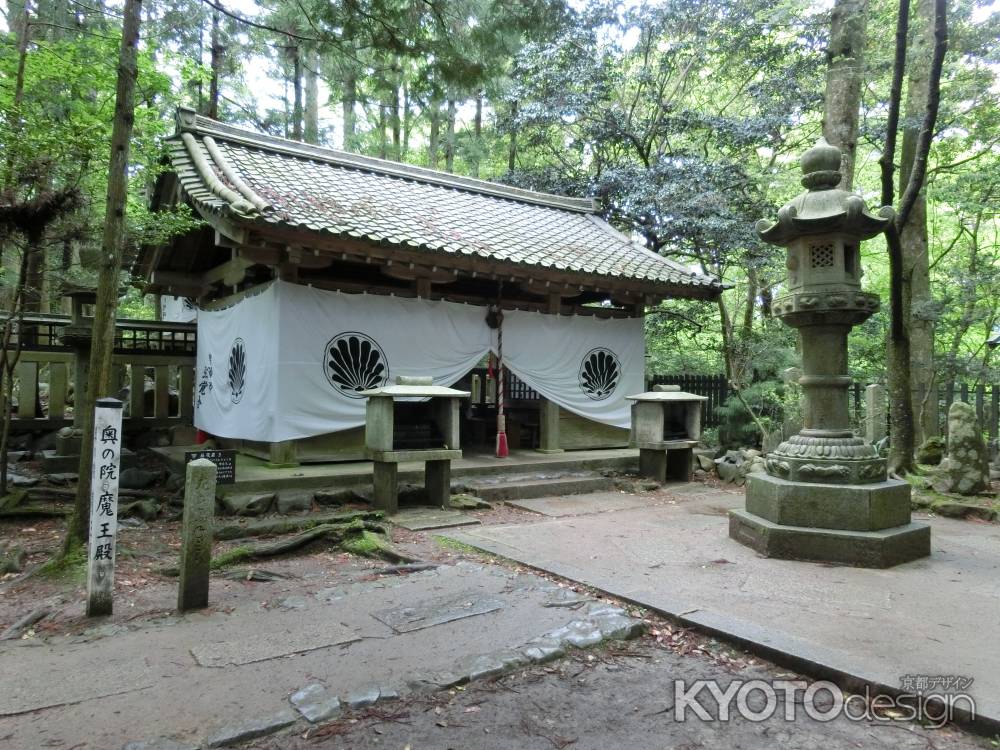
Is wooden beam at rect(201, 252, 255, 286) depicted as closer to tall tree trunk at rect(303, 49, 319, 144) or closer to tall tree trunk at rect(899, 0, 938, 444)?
tall tree trunk at rect(303, 49, 319, 144)

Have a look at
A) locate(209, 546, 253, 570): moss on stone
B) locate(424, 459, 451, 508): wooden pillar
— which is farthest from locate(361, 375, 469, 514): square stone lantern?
locate(209, 546, 253, 570): moss on stone

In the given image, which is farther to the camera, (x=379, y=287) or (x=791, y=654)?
(x=379, y=287)

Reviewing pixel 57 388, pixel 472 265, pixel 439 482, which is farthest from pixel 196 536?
pixel 57 388

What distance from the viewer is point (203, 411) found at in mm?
9914

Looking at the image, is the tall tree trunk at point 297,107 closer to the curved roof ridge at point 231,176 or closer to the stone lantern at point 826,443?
the curved roof ridge at point 231,176

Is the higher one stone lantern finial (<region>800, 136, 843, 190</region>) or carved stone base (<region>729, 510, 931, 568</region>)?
stone lantern finial (<region>800, 136, 843, 190</region>)

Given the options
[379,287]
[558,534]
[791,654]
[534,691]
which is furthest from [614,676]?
[379,287]

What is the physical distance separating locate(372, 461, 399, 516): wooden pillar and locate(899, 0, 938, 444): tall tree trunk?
766cm

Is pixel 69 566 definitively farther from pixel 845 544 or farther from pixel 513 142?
pixel 513 142

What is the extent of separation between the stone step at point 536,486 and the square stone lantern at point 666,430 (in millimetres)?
860

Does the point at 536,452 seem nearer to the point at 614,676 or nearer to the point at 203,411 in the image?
the point at 203,411

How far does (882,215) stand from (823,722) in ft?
15.5

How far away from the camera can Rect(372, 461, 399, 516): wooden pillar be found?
275 inches

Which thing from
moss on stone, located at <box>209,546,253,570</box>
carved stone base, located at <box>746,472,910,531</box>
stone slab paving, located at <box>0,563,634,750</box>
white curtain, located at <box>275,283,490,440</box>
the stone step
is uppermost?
white curtain, located at <box>275,283,490,440</box>
